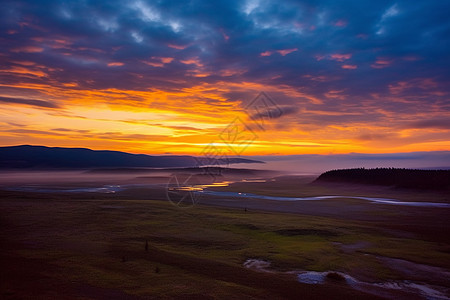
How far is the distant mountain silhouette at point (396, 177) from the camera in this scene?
51862mm

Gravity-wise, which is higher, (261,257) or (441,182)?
(441,182)

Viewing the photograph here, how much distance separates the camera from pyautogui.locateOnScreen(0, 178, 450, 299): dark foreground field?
Answer: 974 centimetres

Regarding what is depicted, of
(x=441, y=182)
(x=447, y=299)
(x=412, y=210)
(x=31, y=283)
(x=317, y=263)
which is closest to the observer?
(x=31, y=283)

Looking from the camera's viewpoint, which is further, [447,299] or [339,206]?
[339,206]

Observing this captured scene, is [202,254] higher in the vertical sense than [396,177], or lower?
lower

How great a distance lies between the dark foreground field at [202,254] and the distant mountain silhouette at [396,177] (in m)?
32.1

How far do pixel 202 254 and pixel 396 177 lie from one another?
56315 mm

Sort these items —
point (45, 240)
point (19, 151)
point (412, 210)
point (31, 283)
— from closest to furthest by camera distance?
point (31, 283) → point (45, 240) → point (412, 210) → point (19, 151)

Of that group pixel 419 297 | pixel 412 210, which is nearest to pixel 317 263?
pixel 419 297

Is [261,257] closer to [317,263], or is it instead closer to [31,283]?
[317,263]

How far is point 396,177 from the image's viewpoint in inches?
2341

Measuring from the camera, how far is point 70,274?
10367mm

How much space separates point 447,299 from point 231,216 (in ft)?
53.8

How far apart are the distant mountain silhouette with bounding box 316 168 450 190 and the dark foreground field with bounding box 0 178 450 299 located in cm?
3207
